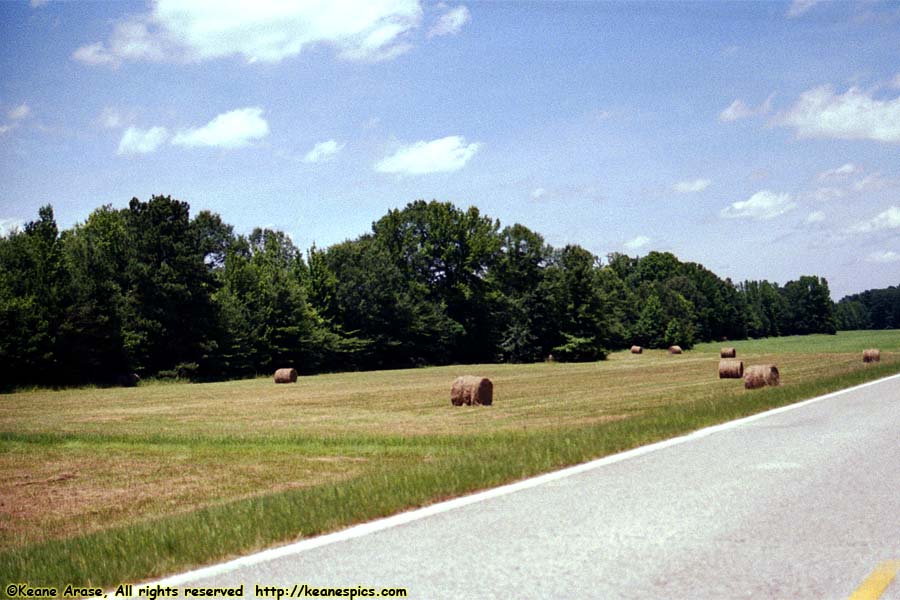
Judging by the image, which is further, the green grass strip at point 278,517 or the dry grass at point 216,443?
the dry grass at point 216,443

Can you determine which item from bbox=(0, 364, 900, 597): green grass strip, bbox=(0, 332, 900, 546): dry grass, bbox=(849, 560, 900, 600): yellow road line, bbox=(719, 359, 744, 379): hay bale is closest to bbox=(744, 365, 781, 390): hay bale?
bbox=(0, 332, 900, 546): dry grass

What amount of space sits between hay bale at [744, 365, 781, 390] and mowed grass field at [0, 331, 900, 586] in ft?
3.82

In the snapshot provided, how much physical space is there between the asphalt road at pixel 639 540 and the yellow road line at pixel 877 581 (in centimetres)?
5

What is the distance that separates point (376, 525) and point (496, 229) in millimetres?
86301

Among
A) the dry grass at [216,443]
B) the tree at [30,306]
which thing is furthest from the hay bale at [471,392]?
the tree at [30,306]

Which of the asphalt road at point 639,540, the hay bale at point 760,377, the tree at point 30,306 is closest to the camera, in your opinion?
the asphalt road at point 639,540

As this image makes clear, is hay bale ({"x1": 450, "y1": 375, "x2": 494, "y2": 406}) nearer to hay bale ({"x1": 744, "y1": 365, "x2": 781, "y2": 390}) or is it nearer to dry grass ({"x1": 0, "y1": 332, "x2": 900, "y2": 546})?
dry grass ({"x1": 0, "y1": 332, "x2": 900, "y2": 546})

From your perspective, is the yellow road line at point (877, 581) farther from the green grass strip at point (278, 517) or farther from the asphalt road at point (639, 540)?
the green grass strip at point (278, 517)

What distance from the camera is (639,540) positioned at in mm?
6125

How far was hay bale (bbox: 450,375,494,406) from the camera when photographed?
2577cm

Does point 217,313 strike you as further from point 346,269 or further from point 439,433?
point 439,433

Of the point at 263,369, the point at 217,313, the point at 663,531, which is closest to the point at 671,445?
the point at 663,531

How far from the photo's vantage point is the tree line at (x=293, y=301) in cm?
5247

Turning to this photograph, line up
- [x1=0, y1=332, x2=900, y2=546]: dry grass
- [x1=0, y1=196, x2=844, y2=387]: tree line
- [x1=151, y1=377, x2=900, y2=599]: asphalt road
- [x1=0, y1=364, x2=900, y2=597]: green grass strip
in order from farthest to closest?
[x1=0, y1=196, x2=844, y2=387]: tree line < [x1=0, y1=332, x2=900, y2=546]: dry grass < [x1=0, y1=364, x2=900, y2=597]: green grass strip < [x1=151, y1=377, x2=900, y2=599]: asphalt road
